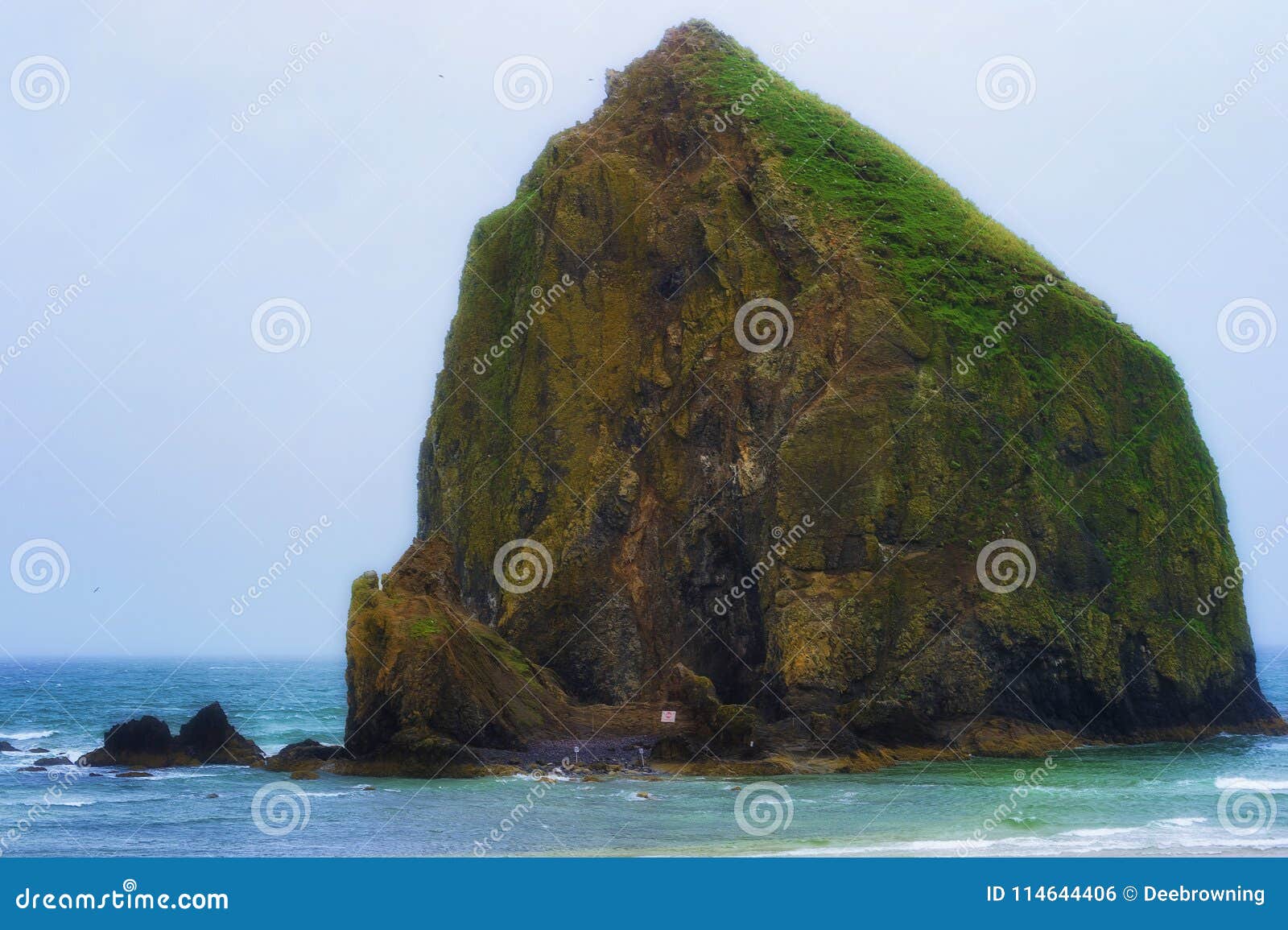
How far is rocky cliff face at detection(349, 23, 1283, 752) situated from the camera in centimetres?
4225

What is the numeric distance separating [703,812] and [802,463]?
17.4 meters

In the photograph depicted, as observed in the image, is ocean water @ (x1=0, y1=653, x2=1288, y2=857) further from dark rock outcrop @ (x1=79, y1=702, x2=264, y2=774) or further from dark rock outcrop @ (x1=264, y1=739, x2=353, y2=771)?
dark rock outcrop @ (x1=79, y1=702, x2=264, y2=774)

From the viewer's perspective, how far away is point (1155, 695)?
4531 cm

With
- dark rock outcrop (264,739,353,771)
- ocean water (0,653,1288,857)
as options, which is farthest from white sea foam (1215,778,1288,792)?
dark rock outcrop (264,739,353,771)

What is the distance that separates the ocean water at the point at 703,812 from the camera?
84.7ft

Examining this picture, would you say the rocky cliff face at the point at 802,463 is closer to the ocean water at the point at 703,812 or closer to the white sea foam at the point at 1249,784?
the ocean water at the point at 703,812

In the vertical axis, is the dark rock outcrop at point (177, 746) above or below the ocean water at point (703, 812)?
below

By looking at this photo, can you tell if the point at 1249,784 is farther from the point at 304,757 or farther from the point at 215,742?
the point at 215,742

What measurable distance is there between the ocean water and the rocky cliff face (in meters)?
3.82

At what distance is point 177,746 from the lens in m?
42.8

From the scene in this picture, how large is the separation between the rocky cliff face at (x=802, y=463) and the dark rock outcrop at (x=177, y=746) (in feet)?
20.2

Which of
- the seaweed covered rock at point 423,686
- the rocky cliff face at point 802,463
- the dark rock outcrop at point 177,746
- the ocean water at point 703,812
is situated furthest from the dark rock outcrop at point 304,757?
the rocky cliff face at point 802,463

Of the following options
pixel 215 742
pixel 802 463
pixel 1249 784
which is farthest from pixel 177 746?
pixel 1249 784

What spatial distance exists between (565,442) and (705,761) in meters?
16.4
